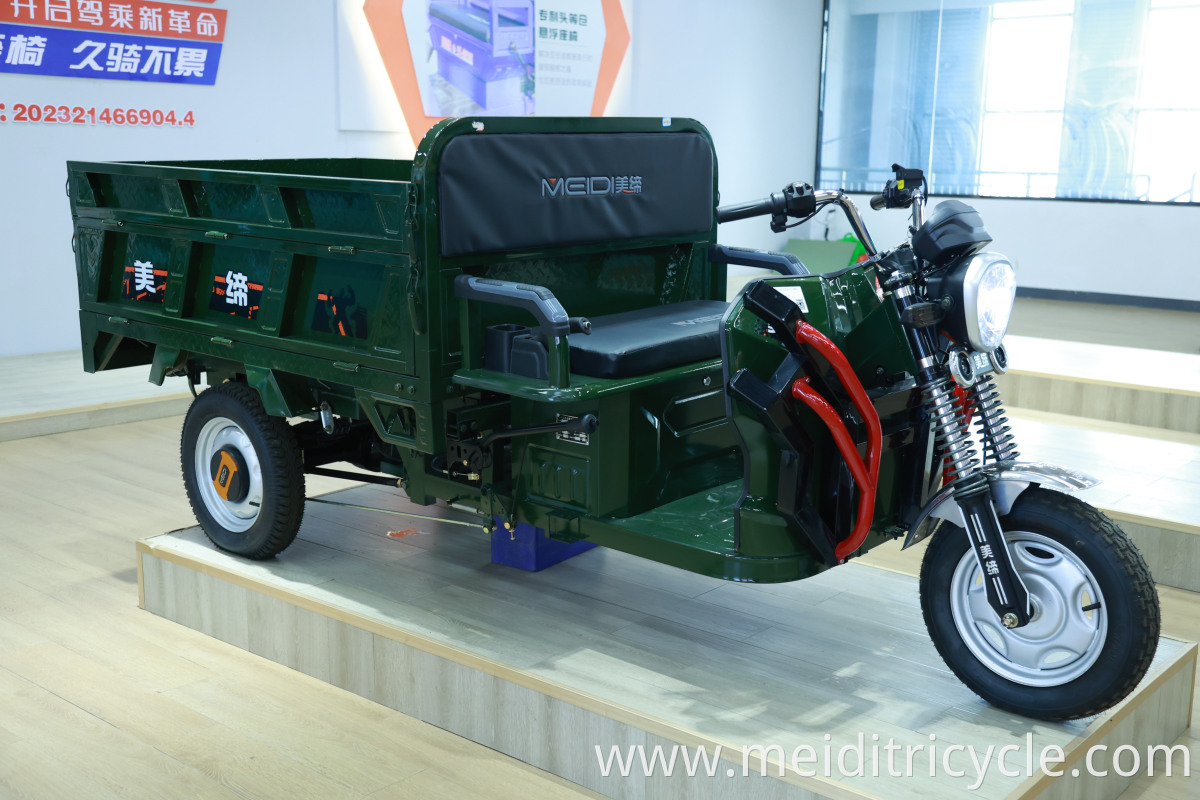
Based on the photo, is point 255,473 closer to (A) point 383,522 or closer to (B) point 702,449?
(A) point 383,522

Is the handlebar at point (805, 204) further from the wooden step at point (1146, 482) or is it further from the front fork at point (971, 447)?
the wooden step at point (1146, 482)

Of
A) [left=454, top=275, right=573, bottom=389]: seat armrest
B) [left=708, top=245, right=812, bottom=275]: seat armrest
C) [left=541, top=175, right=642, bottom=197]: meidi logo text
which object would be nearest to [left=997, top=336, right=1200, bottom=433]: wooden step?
[left=708, top=245, right=812, bottom=275]: seat armrest

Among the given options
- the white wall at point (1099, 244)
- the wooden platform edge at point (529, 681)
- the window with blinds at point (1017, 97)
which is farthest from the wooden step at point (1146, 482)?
the window with blinds at point (1017, 97)

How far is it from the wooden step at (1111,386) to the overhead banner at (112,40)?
5.06 metres

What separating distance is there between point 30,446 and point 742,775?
418 centimetres

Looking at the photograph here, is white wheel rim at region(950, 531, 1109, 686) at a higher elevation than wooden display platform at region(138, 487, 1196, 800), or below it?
higher

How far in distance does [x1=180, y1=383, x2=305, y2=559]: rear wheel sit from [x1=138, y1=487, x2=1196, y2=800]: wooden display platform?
0.09 m

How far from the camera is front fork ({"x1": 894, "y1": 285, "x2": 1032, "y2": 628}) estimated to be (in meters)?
2.25

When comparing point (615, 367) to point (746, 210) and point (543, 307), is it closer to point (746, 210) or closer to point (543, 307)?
point (543, 307)

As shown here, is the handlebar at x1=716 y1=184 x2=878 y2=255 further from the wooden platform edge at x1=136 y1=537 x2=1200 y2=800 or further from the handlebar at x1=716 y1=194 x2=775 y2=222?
the wooden platform edge at x1=136 y1=537 x2=1200 y2=800

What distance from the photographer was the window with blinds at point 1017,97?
9.86 m

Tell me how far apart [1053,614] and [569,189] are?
1571mm

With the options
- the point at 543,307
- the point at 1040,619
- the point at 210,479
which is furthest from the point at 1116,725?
the point at 210,479

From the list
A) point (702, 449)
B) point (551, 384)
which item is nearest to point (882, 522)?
point (702, 449)
